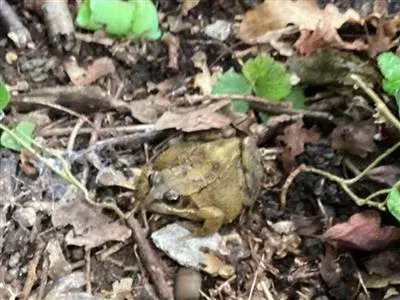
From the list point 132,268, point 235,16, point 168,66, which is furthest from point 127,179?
point 235,16

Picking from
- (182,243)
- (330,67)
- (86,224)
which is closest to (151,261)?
(182,243)

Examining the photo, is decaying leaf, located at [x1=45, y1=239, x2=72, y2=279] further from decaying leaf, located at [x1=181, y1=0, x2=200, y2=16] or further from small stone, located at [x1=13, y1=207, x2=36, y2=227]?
decaying leaf, located at [x1=181, y1=0, x2=200, y2=16]

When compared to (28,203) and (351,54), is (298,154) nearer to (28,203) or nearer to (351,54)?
(351,54)

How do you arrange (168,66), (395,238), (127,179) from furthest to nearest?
(168,66) < (127,179) < (395,238)

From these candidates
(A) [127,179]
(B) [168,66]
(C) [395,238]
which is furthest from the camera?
(B) [168,66]

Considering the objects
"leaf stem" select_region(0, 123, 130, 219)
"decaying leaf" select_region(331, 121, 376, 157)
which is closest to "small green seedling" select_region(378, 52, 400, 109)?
"decaying leaf" select_region(331, 121, 376, 157)

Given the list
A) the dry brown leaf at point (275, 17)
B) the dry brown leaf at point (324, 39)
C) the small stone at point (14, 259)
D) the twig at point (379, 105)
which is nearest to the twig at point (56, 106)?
the small stone at point (14, 259)

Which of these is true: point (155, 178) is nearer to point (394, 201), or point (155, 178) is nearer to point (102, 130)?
point (102, 130)
